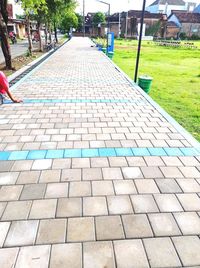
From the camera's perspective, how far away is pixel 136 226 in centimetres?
281

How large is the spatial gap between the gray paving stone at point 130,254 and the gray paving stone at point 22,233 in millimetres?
864

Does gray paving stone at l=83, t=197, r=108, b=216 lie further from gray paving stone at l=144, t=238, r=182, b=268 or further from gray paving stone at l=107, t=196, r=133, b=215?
gray paving stone at l=144, t=238, r=182, b=268

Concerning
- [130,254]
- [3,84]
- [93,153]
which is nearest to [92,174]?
[93,153]

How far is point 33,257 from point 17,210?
0.73 metres

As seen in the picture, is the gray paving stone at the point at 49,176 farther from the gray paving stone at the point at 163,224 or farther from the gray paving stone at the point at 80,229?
the gray paving stone at the point at 163,224

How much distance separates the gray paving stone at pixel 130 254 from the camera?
237 centimetres

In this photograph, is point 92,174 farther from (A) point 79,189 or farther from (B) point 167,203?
(B) point 167,203

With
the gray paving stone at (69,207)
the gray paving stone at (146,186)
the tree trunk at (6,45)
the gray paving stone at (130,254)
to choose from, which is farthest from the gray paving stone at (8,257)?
the tree trunk at (6,45)

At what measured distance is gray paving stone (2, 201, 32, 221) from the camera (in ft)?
Result: 9.53

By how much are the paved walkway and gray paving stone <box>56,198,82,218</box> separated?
0.01 m

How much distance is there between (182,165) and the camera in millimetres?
4062

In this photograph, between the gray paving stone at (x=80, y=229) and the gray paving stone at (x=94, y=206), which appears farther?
the gray paving stone at (x=94, y=206)

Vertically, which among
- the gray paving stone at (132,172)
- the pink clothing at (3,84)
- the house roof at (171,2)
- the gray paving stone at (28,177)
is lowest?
the gray paving stone at (132,172)

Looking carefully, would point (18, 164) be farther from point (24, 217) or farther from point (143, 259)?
point (143, 259)
